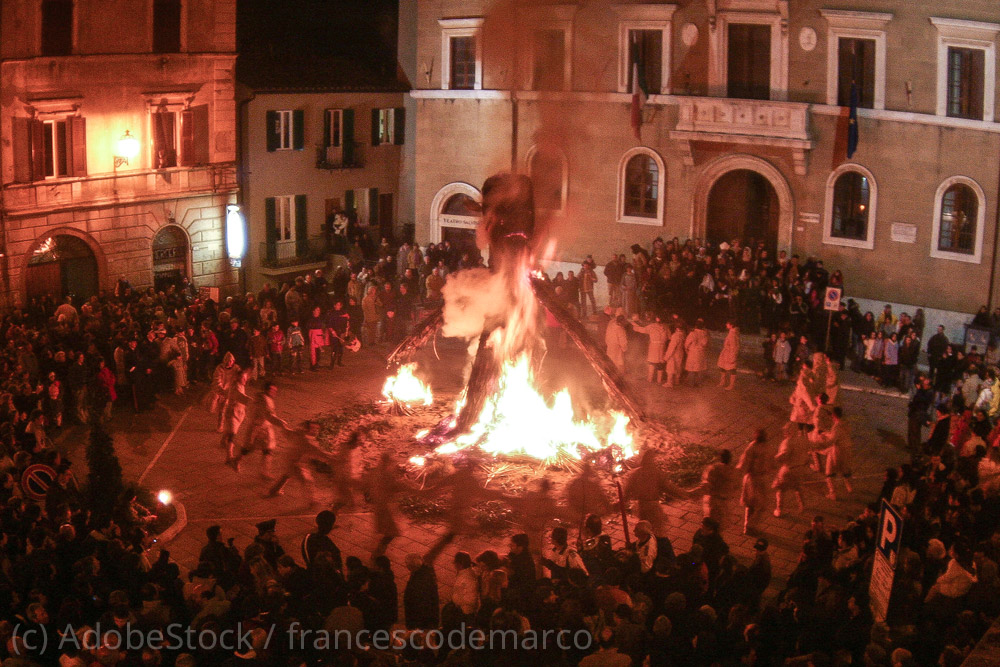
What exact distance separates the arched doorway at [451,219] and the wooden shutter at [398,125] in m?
5.12

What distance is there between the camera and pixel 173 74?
99.3ft

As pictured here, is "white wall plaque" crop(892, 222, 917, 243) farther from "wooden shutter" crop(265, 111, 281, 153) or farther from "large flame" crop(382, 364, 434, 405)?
"wooden shutter" crop(265, 111, 281, 153)

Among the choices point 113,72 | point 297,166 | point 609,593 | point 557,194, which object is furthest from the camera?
point 297,166

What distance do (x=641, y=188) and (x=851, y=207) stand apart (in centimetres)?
568

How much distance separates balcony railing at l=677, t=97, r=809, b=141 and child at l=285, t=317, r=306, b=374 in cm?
1198

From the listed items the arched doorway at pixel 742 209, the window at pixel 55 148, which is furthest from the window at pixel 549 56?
the window at pixel 55 148

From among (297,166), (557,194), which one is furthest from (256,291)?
(557,194)

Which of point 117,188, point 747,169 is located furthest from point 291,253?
point 747,169

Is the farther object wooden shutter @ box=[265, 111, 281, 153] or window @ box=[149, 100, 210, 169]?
wooden shutter @ box=[265, 111, 281, 153]

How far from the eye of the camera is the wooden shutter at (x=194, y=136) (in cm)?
3083

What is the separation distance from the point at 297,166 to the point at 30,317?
37.4 ft

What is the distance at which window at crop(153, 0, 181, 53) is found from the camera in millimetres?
29719

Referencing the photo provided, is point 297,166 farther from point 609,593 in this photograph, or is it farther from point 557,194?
point 609,593

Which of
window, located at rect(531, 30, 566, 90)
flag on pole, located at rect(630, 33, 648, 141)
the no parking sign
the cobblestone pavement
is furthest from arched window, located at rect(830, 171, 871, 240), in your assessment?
the no parking sign
